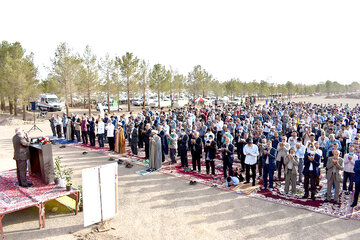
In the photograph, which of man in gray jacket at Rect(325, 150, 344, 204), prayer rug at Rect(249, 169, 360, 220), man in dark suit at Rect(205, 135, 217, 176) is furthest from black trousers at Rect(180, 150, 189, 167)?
man in gray jacket at Rect(325, 150, 344, 204)

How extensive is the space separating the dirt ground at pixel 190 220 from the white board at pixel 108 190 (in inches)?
18.3

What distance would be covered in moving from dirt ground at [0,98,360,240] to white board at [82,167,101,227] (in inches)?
17.9

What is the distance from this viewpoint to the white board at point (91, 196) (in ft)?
20.0

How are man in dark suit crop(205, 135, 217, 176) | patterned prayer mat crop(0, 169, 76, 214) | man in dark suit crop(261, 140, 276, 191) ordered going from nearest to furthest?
patterned prayer mat crop(0, 169, 76, 214), man in dark suit crop(261, 140, 276, 191), man in dark suit crop(205, 135, 217, 176)

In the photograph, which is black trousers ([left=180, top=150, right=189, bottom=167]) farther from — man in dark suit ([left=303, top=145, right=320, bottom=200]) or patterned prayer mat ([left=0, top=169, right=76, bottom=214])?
patterned prayer mat ([left=0, top=169, right=76, bottom=214])

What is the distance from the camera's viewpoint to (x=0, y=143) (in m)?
17.3

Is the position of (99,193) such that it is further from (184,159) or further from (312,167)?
(312,167)

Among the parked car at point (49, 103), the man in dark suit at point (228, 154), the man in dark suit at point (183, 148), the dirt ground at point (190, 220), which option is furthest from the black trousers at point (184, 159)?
the parked car at point (49, 103)

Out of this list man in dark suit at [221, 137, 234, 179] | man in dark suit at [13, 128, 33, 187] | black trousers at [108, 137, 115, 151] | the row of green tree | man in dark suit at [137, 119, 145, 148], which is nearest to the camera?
man in dark suit at [13, 128, 33, 187]

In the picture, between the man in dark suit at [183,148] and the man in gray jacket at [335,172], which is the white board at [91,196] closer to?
the man in dark suit at [183,148]

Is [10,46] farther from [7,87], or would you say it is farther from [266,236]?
[266,236]


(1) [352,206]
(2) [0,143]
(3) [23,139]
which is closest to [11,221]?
(3) [23,139]

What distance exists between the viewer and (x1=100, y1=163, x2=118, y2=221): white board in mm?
6449

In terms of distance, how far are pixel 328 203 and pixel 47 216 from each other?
8405 millimetres
